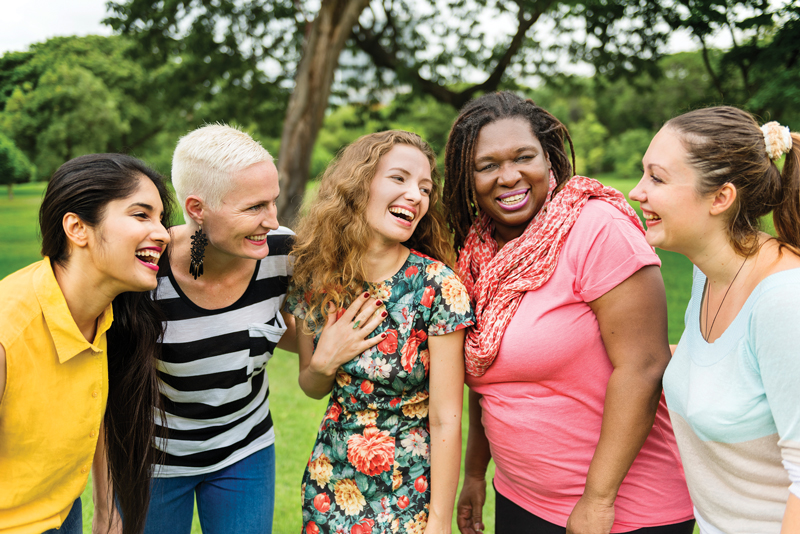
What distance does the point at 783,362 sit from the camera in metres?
1.31

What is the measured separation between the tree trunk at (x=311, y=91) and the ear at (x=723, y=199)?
300 inches

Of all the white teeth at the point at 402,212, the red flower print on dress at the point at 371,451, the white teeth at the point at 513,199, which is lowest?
the red flower print on dress at the point at 371,451

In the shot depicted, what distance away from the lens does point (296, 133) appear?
8.97m

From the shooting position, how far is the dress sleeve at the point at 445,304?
1.93m

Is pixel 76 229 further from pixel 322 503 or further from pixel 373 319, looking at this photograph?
pixel 322 503

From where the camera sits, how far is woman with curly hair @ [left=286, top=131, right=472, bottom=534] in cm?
194

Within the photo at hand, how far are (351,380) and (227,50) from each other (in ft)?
38.2

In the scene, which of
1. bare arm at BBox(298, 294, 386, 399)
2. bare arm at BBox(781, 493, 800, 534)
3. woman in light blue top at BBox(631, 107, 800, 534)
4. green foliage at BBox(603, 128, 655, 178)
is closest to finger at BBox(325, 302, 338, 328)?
bare arm at BBox(298, 294, 386, 399)

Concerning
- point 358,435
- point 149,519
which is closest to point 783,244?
point 358,435

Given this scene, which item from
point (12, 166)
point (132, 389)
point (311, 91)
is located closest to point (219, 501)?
point (132, 389)

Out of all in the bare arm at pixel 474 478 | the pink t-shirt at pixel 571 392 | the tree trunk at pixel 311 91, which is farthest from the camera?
the tree trunk at pixel 311 91

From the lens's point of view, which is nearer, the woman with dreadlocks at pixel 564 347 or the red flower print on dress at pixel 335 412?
the woman with dreadlocks at pixel 564 347

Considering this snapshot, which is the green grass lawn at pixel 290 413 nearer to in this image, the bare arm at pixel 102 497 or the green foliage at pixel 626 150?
the bare arm at pixel 102 497

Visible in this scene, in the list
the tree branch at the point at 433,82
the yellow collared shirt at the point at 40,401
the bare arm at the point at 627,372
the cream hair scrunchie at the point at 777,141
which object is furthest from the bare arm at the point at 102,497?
the tree branch at the point at 433,82
